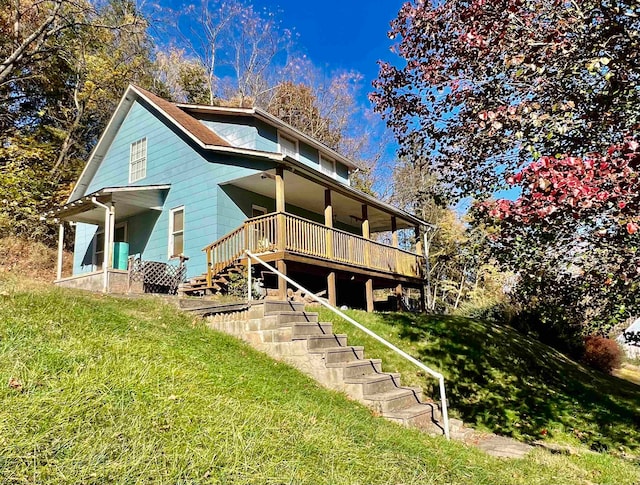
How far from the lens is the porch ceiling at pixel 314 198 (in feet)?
46.2

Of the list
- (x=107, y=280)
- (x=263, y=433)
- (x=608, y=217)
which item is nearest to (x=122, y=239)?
(x=107, y=280)

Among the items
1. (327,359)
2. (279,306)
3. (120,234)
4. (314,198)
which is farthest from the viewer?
(120,234)

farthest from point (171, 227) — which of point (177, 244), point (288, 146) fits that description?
point (288, 146)

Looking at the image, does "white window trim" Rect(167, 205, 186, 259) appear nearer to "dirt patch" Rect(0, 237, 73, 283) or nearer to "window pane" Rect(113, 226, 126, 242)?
"window pane" Rect(113, 226, 126, 242)

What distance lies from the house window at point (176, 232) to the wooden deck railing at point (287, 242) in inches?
78.4

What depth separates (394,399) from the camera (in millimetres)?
6254

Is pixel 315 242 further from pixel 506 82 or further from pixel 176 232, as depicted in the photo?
pixel 506 82

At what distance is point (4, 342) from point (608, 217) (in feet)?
18.9

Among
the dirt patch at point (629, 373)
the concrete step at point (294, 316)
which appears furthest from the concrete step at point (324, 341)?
the dirt patch at point (629, 373)

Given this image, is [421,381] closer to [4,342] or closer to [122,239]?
[4,342]

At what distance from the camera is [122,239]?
55.8 feet

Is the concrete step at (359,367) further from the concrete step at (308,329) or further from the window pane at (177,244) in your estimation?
the window pane at (177,244)

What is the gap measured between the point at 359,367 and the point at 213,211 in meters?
8.57

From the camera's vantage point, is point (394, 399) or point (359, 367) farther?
point (359, 367)
